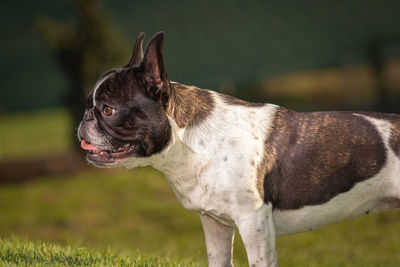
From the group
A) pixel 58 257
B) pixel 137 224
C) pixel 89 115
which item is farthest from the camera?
pixel 137 224

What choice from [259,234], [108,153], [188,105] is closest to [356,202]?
[259,234]

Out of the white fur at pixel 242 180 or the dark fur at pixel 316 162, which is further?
the dark fur at pixel 316 162

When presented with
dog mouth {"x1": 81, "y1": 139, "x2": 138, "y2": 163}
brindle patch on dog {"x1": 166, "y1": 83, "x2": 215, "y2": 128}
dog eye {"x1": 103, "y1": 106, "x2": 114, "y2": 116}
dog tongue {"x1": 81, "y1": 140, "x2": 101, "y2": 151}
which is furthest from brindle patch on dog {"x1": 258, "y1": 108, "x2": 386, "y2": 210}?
dog tongue {"x1": 81, "y1": 140, "x2": 101, "y2": 151}

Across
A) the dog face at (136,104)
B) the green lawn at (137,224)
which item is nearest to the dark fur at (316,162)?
the dog face at (136,104)

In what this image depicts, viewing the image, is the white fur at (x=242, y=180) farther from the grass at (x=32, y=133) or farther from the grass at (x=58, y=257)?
the grass at (x=32, y=133)

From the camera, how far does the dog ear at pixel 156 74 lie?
412 centimetres

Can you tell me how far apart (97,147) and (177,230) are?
19.1 feet

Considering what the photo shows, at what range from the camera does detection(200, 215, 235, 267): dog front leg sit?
4773mm

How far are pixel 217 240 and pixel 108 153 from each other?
126 cm

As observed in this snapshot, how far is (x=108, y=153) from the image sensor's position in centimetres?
442

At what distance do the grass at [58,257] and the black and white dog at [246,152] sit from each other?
1.05m

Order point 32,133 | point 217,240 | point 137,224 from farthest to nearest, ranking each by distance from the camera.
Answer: point 32,133, point 137,224, point 217,240

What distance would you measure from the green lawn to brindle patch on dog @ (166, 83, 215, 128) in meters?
3.35

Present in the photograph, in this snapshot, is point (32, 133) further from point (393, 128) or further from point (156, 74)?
point (393, 128)
